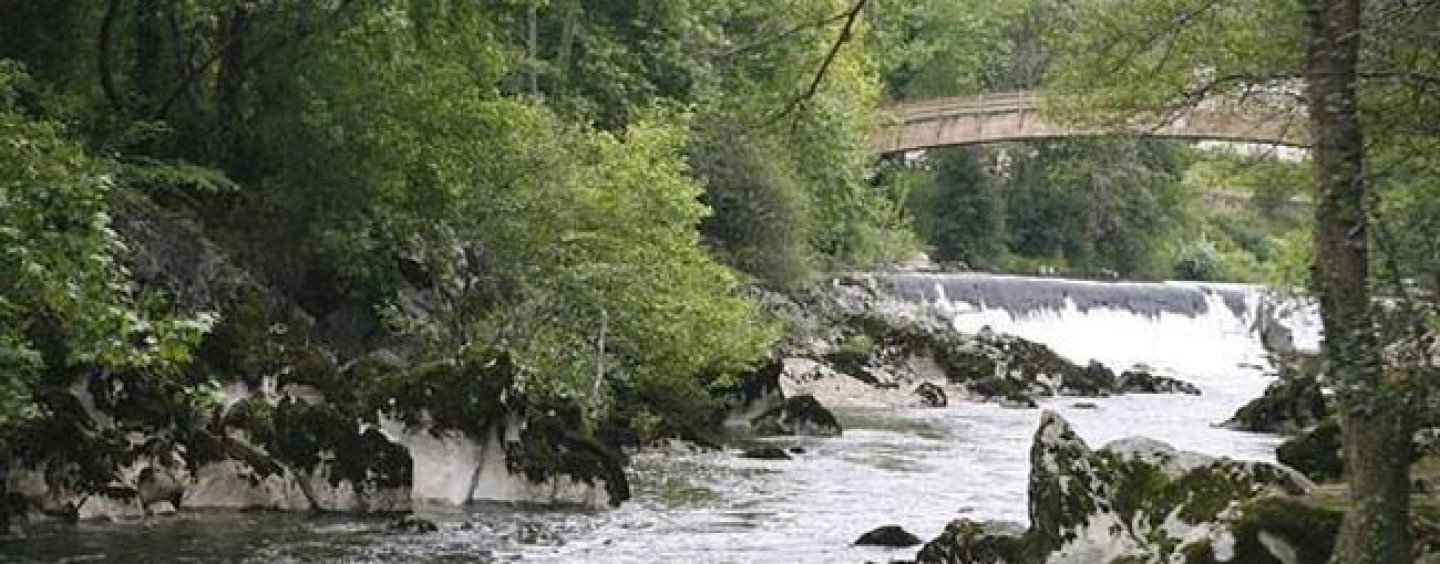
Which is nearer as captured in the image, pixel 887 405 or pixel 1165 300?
pixel 887 405

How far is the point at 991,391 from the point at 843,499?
2112 cm

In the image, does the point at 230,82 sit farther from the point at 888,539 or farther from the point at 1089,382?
the point at 1089,382

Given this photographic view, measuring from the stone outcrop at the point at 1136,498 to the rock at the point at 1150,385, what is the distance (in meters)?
34.4

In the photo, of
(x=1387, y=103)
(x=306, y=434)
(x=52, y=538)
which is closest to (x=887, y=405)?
(x=306, y=434)

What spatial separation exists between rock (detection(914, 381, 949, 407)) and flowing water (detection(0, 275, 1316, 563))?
2.58ft

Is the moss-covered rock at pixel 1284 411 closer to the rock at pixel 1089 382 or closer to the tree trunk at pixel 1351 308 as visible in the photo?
the rock at pixel 1089 382

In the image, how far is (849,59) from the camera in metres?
51.9

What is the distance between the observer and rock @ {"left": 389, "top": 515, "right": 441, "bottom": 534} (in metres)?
17.1

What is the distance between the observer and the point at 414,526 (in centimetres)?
1719

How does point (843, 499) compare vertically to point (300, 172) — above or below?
below

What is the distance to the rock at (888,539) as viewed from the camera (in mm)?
17672

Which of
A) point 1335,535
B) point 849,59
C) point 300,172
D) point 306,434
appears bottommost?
point 1335,535

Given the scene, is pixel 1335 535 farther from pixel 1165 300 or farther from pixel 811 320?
pixel 1165 300

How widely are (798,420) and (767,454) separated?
16.5 ft
